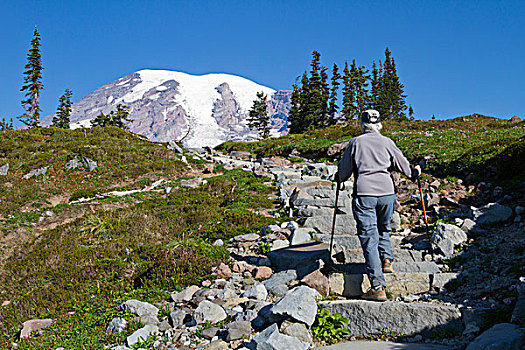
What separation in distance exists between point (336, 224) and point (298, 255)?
2.42 meters

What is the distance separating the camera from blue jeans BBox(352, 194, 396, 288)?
17.0 ft

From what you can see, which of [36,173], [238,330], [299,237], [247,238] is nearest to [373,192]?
[238,330]

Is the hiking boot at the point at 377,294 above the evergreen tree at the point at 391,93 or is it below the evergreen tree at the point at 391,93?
below

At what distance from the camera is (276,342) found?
4250 mm

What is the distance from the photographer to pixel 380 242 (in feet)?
18.5

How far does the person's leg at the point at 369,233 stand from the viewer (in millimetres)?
5184

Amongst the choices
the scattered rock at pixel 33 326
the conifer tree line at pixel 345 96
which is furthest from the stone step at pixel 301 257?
the conifer tree line at pixel 345 96

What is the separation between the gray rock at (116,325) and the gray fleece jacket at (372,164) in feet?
13.7

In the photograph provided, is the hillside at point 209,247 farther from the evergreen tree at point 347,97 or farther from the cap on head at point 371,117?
the evergreen tree at point 347,97

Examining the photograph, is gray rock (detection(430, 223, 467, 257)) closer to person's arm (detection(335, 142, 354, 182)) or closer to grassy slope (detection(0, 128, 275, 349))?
person's arm (detection(335, 142, 354, 182))

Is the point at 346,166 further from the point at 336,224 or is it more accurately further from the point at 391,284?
the point at 336,224

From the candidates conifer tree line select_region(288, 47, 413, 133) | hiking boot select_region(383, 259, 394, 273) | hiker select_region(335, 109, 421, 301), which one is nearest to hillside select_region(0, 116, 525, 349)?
hiking boot select_region(383, 259, 394, 273)

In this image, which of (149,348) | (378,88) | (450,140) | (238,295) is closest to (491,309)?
(238,295)

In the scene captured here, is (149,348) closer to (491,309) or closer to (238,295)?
(238,295)
